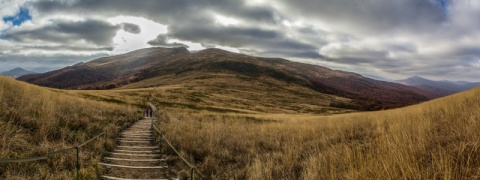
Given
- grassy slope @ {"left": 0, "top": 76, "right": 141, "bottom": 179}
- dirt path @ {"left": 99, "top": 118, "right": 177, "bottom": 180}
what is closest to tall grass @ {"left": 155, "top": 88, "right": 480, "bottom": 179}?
dirt path @ {"left": 99, "top": 118, "right": 177, "bottom": 180}

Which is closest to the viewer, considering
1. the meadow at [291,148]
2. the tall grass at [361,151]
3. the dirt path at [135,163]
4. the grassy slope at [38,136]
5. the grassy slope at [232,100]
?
the tall grass at [361,151]

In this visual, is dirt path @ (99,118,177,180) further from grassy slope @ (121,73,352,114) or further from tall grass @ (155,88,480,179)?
grassy slope @ (121,73,352,114)

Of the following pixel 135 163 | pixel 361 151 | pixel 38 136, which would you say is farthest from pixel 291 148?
pixel 38 136

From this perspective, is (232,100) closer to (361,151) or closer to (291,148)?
(291,148)

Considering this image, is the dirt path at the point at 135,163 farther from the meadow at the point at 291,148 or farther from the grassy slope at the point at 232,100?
the grassy slope at the point at 232,100

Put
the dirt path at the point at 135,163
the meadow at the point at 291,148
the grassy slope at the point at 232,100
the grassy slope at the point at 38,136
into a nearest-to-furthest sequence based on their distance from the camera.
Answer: the meadow at the point at 291,148 < the grassy slope at the point at 38,136 < the dirt path at the point at 135,163 < the grassy slope at the point at 232,100

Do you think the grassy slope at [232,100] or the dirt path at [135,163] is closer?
the dirt path at [135,163]

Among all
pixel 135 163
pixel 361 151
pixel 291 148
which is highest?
pixel 361 151

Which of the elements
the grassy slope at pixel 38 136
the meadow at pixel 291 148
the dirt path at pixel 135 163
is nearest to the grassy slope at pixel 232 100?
the dirt path at pixel 135 163

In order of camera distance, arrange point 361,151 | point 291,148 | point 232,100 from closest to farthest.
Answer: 1. point 361,151
2. point 291,148
3. point 232,100

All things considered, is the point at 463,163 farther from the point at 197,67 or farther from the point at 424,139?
the point at 197,67

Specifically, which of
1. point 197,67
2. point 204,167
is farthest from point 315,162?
point 197,67

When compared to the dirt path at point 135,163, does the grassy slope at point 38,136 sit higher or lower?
higher

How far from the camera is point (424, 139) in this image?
5.32 meters
